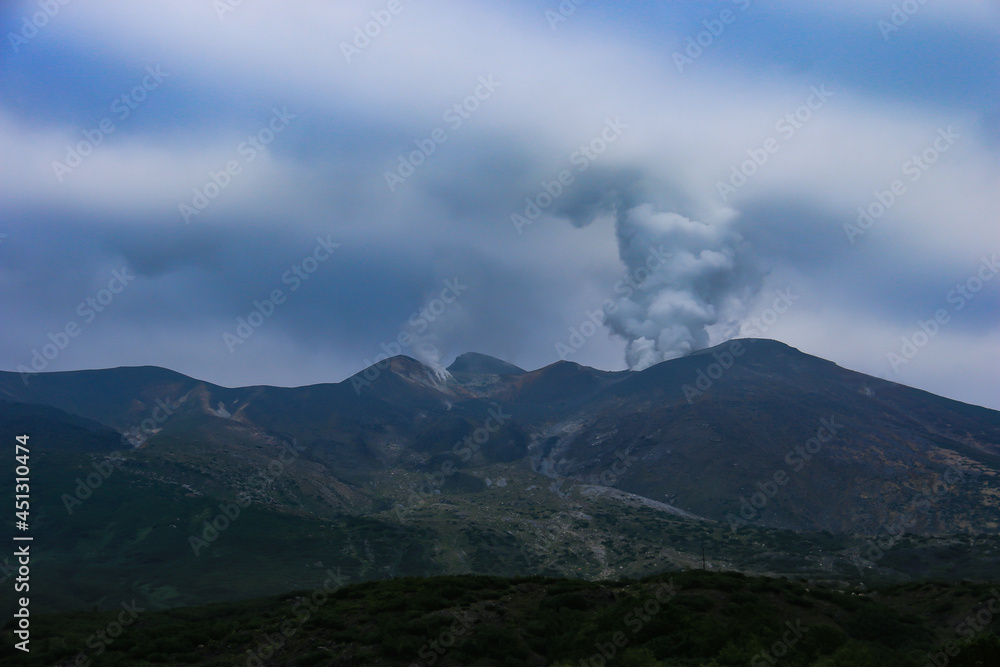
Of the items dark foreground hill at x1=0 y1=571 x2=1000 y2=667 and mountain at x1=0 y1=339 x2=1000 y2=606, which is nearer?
dark foreground hill at x1=0 y1=571 x2=1000 y2=667

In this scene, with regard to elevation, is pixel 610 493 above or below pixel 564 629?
above

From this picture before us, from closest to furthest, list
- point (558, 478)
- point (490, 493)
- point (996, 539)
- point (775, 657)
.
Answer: point (775, 657) → point (996, 539) → point (490, 493) → point (558, 478)

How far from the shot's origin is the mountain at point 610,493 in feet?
296

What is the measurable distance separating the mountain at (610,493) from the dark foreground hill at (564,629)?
45854 mm

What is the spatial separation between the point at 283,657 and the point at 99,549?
282ft

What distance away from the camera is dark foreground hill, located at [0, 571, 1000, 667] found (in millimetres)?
22594

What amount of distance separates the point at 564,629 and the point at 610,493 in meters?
122

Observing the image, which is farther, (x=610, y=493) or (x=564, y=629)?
(x=610, y=493)

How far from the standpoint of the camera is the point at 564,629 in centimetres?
2588

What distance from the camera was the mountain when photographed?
296 ft

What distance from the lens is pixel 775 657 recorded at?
2109 cm

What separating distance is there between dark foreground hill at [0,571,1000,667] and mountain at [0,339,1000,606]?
150 feet

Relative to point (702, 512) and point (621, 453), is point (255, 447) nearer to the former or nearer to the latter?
point (621, 453)

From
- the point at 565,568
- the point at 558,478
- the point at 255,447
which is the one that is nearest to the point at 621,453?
the point at 558,478
